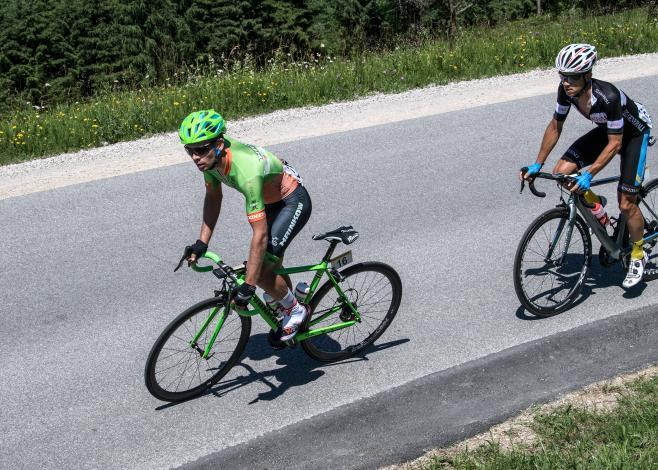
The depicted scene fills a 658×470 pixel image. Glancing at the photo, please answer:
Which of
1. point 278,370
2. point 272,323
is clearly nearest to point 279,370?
point 278,370

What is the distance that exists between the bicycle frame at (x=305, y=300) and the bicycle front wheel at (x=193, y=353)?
3 cm

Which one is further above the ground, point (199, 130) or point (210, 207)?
point (199, 130)

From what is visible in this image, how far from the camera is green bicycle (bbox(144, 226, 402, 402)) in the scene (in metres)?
5.77

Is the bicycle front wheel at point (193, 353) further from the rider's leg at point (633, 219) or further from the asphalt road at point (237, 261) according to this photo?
the rider's leg at point (633, 219)

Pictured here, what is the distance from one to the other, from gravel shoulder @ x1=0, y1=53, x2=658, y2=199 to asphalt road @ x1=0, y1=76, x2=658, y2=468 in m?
0.38

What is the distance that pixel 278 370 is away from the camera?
21.0 ft

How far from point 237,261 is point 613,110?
400 centimetres

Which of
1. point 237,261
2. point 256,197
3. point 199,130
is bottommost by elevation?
point 237,261

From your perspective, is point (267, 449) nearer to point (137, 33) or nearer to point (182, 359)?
point (182, 359)

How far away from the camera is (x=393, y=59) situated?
14.9 meters

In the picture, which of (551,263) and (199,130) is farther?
(551,263)

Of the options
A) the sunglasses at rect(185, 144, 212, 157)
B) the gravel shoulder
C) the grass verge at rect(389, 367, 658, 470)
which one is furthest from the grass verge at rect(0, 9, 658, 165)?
the grass verge at rect(389, 367, 658, 470)

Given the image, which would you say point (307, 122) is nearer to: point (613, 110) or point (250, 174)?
point (613, 110)

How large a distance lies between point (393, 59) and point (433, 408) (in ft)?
33.8
